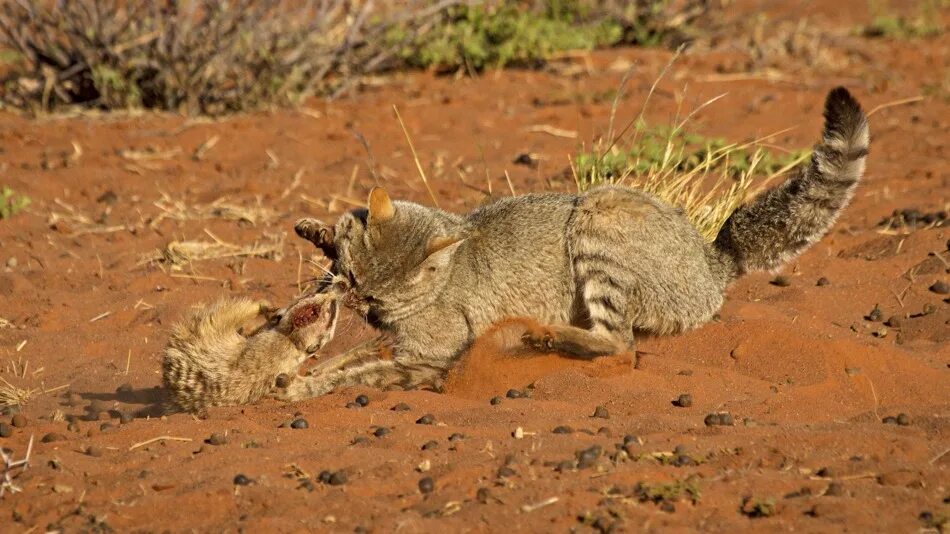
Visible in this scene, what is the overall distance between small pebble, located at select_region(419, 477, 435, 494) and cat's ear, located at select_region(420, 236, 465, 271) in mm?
2015

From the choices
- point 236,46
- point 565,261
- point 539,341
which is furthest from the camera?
point 236,46

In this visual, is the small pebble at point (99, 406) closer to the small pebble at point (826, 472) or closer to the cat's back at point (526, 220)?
the cat's back at point (526, 220)

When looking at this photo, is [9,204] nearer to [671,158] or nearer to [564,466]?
[671,158]

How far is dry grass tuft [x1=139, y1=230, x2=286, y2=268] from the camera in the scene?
8.43m

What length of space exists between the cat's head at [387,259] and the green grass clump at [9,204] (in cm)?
402

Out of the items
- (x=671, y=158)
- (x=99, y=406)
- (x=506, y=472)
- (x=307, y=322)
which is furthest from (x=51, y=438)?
(x=671, y=158)

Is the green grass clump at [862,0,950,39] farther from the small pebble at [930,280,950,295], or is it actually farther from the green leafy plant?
the green leafy plant

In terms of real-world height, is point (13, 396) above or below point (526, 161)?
below

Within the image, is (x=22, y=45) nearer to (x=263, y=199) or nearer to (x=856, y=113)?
(x=263, y=199)

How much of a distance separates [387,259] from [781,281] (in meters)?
2.88

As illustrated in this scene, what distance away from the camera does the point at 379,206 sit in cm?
645

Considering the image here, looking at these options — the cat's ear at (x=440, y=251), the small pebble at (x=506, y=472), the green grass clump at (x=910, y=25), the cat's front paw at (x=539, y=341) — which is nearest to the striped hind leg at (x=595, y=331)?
the cat's front paw at (x=539, y=341)

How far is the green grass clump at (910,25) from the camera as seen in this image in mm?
16203

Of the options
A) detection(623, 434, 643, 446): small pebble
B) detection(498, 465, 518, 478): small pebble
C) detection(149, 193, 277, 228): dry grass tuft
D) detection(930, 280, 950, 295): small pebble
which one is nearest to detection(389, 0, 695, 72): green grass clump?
detection(149, 193, 277, 228): dry grass tuft
